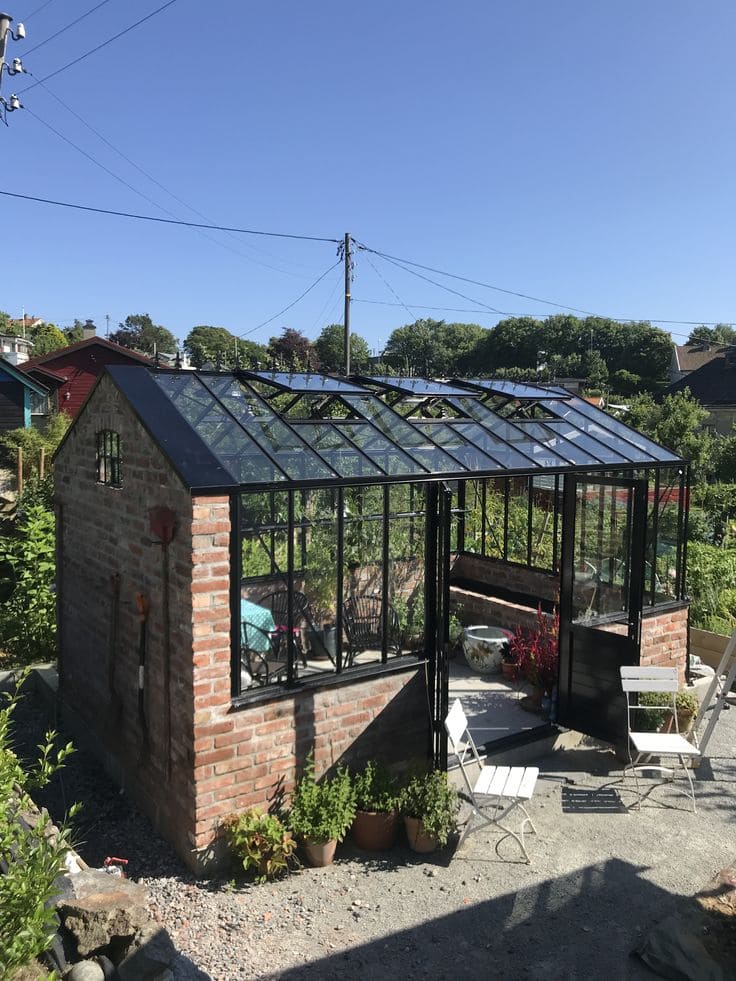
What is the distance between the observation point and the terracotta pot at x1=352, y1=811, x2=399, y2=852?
5441 mm

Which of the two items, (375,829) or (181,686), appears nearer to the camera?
(181,686)

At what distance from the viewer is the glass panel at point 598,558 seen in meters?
7.29

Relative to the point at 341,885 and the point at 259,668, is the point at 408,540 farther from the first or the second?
the point at 341,885

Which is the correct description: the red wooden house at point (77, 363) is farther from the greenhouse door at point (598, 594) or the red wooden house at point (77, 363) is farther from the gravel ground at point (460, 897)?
the gravel ground at point (460, 897)

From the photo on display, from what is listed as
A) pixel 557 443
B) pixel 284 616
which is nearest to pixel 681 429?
pixel 557 443

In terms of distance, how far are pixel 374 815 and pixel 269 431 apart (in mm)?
3071

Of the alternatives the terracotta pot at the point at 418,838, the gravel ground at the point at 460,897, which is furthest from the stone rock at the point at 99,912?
the terracotta pot at the point at 418,838

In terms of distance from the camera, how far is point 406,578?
23.4ft

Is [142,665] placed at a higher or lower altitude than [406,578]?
lower

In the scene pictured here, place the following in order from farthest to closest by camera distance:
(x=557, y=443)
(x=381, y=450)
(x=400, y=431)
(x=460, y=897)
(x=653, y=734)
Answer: (x=557, y=443)
(x=400, y=431)
(x=653, y=734)
(x=381, y=450)
(x=460, y=897)

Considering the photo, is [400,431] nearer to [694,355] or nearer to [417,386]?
[417,386]

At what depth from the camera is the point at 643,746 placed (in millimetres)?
6305

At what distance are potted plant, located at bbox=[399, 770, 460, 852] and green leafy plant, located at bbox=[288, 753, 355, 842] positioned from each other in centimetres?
43

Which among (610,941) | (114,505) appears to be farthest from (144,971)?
(114,505)
